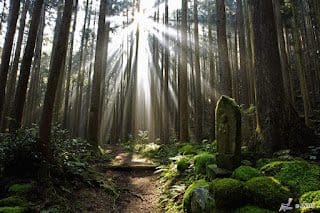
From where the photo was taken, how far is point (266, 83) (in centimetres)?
676

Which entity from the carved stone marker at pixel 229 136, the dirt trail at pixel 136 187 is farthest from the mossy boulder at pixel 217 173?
the dirt trail at pixel 136 187

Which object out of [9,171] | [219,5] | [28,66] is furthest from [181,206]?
[219,5]

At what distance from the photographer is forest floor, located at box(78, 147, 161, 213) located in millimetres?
6207

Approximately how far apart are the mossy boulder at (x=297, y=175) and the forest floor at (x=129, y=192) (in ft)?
9.38

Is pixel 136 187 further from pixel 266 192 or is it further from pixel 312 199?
pixel 312 199

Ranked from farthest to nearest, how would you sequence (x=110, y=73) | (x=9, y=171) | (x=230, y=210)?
(x=110, y=73)
(x=9, y=171)
(x=230, y=210)

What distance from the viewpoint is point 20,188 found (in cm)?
555

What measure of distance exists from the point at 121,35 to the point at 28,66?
22.6 metres

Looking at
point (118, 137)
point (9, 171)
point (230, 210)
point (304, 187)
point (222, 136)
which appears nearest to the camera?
point (304, 187)

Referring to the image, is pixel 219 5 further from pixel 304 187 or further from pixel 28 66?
pixel 304 187

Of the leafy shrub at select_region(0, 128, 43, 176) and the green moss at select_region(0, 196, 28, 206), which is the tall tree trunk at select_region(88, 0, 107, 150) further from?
the green moss at select_region(0, 196, 28, 206)

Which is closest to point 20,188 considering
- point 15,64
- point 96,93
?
point 96,93

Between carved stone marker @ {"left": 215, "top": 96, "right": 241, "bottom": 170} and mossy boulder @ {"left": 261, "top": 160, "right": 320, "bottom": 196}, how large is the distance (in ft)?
2.17

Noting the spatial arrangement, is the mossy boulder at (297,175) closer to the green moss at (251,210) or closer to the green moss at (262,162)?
the green moss at (262,162)
